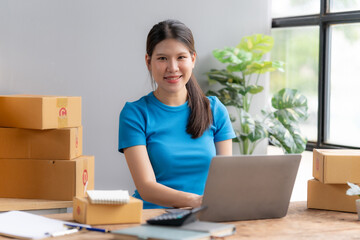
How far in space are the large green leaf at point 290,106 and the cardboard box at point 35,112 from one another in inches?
94.9

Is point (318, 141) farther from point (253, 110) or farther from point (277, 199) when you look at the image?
point (277, 199)

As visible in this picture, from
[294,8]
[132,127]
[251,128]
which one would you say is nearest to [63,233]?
[132,127]

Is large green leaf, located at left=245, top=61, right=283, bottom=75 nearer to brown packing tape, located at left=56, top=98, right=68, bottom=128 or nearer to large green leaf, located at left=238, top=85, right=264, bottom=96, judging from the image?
large green leaf, located at left=238, top=85, right=264, bottom=96

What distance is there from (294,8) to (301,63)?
1.85ft

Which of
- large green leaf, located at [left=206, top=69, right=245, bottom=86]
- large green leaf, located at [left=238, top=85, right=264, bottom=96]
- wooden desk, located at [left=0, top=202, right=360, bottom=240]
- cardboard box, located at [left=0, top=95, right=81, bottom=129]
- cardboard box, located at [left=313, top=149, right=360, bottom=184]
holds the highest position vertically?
large green leaf, located at [left=206, top=69, right=245, bottom=86]

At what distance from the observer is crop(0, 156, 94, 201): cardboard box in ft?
8.48

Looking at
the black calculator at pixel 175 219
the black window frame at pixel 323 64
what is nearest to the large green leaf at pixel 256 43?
the black window frame at pixel 323 64

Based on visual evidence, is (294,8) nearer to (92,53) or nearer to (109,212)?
(92,53)

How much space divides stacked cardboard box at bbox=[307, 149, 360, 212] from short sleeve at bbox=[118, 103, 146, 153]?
2.20ft

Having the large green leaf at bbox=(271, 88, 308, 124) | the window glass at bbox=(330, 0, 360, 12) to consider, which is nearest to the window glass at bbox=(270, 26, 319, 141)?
the window glass at bbox=(330, 0, 360, 12)

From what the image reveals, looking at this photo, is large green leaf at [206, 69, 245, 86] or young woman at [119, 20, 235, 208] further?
large green leaf at [206, 69, 245, 86]

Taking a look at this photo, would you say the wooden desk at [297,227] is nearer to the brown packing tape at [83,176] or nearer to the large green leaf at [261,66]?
the brown packing tape at [83,176]

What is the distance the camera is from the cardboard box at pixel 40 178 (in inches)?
102

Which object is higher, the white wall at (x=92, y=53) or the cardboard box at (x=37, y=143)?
the white wall at (x=92, y=53)
